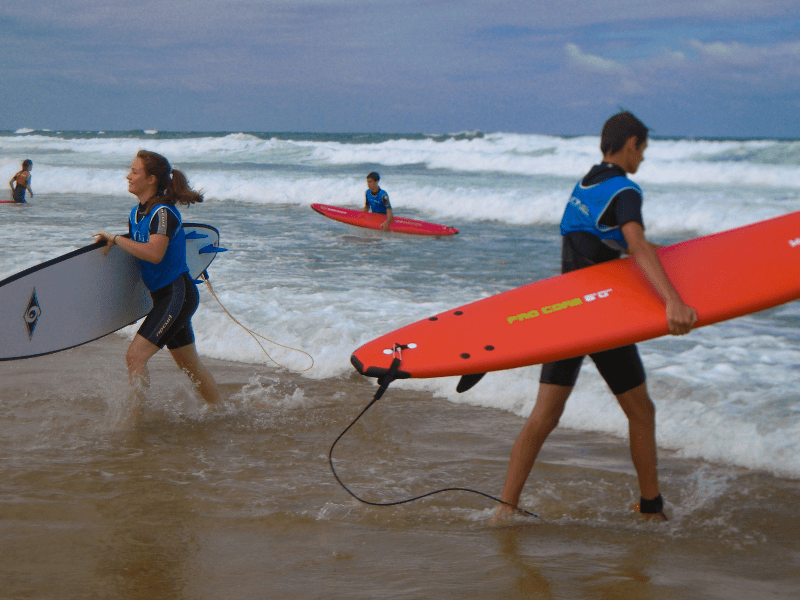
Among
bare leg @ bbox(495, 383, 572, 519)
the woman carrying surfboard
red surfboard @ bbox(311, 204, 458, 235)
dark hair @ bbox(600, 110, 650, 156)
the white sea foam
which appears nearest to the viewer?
dark hair @ bbox(600, 110, 650, 156)

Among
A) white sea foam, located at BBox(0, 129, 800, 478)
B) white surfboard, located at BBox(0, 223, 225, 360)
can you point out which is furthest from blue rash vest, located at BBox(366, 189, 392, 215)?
white surfboard, located at BBox(0, 223, 225, 360)

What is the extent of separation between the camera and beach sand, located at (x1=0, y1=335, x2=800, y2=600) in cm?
246

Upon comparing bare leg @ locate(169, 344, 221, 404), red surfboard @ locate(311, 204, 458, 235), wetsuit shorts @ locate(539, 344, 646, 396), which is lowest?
bare leg @ locate(169, 344, 221, 404)

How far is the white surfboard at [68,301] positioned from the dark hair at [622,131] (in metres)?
2.74

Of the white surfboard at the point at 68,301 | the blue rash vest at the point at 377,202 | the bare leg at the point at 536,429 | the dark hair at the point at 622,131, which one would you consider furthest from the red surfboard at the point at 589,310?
the blue rash vest at the point at 377,202

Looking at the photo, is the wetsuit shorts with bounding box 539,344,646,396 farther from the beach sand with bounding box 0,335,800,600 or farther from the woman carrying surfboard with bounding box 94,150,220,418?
the woman carrying surfboard with bounding box 94,150,220,418

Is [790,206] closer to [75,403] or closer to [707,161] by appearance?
[707,161]

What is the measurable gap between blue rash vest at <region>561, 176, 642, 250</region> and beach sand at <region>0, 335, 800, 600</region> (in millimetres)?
1196

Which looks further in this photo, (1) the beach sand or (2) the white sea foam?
(2) the white sea foam

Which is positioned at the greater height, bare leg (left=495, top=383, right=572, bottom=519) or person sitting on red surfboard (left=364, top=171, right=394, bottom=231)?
person sitting on red surfboard (left=364, top=171, right=394, bottom=231)

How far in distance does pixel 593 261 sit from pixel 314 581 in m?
1.59

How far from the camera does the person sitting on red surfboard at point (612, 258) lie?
8.34 ft

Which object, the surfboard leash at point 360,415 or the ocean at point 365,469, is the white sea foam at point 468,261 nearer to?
the ocean at point 365,469

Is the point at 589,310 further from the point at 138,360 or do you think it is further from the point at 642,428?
the point at 138,360
